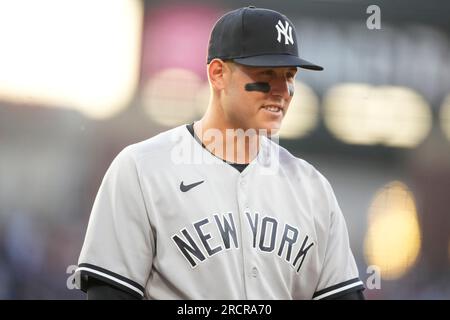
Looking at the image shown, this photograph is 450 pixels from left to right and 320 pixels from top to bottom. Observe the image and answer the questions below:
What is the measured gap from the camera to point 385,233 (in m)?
2.65

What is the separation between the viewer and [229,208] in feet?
Result: 4.79

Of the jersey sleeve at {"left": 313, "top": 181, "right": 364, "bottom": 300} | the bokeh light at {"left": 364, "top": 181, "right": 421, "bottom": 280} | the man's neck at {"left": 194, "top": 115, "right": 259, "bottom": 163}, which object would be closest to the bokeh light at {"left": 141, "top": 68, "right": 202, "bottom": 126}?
the bokeh light at {"left": 364, "top": 181, "right": 421, "bottom": 280}

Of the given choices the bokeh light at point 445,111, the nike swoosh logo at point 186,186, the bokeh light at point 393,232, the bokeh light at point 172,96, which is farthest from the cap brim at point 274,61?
the bokeh light at point 445,111

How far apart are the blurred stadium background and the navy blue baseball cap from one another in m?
1.04

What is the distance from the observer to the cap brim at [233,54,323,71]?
1.42m

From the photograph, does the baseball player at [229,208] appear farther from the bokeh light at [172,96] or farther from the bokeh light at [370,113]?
the bokeh light at [370,113]

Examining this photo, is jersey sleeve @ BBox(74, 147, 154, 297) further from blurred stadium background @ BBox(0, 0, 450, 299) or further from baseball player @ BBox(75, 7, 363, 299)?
blurred stadium background @ BBox(0, 0, 450, 299)

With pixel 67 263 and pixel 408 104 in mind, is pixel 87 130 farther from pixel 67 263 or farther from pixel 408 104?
pixel 408 104

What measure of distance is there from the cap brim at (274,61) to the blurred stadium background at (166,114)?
109 centimetres

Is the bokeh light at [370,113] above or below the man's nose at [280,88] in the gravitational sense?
below

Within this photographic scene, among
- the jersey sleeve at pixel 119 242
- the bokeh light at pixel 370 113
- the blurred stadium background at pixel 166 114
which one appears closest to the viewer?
the jersey sleeve at pixel 119 242

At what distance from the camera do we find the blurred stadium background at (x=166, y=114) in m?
2.56

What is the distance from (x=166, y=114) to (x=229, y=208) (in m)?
1.18
